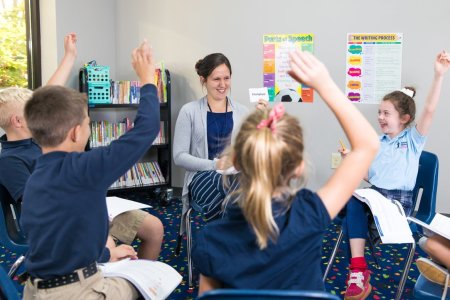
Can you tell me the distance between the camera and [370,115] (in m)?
3.49

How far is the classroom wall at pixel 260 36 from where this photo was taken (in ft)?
10.9

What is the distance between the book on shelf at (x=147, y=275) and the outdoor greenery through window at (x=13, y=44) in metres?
2.66

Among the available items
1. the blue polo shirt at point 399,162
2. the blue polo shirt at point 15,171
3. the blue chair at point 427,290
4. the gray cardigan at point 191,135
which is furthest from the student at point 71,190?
the blue polo shirt at point 399,162

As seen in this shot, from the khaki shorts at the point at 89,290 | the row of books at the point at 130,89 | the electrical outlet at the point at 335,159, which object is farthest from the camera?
the row of books at the point at 130,89

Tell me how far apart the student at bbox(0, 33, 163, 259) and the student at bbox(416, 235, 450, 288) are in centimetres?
116

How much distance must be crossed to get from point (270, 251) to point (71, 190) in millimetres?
569

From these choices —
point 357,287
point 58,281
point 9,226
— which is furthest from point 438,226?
point 9,226

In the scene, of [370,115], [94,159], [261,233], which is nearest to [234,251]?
[261,233]

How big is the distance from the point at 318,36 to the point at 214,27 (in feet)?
3.04

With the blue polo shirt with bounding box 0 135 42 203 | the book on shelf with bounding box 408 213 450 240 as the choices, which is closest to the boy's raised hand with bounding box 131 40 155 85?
the blue polo shirt with bounding box 0 135 42 203

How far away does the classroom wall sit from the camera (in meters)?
3.31

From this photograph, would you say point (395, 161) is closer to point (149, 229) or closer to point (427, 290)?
point (427, 290)

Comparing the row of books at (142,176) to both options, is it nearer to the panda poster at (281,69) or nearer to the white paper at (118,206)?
the panda poster at (281,69)

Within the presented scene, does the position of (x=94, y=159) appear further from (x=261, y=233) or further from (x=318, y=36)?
(x=318, y=36)
